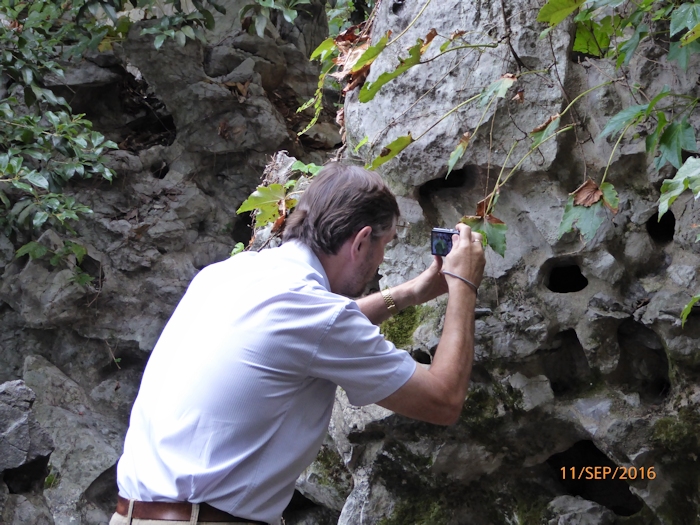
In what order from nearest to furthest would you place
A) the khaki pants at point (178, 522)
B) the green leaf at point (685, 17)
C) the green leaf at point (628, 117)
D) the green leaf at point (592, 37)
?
the khaki pants at point (178, 522)
the green leaf at point (685, 17)
the green leaf at point (628, 117)
the green leaf at point (592, 37)

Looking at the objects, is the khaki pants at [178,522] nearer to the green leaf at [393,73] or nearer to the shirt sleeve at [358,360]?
the shirt sleeve at [358,360]

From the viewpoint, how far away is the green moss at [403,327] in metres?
2.35

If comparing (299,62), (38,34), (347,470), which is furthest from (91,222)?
(347,470)

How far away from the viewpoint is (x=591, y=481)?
2.32 metres

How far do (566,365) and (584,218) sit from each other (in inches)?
26.0

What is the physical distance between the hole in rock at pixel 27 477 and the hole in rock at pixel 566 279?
2.11m

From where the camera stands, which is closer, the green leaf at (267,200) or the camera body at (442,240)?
the camera body at (442,240)

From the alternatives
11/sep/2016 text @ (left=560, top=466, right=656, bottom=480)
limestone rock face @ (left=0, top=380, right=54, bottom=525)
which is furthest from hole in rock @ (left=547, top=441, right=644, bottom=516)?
limestone rock face @ (left=0, top=380, right=54, bottom=525)

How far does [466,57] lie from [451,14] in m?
0.19

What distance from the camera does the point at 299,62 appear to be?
5.34 m

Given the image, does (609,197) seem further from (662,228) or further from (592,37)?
(592,37)

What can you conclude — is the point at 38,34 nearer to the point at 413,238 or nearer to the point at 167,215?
the point at 167,215

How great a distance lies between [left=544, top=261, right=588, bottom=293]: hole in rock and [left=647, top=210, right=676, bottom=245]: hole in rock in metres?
0.26

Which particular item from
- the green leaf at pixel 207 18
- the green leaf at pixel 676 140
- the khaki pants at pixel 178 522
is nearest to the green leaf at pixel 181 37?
the green leaf at pixel 207 18
